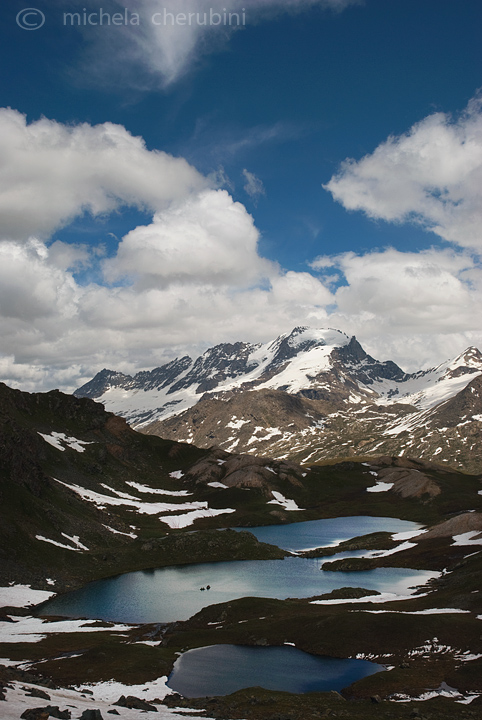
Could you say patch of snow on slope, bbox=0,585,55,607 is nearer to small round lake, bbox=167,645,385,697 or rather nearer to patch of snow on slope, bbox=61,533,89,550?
patch of snow on slope, bbox=61,533,89,550

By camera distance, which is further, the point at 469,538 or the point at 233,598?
the point at 469,538

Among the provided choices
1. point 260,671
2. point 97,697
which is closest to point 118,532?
point 260,671

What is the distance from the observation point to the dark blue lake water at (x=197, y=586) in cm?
10644

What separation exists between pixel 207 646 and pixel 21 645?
88.1 ft

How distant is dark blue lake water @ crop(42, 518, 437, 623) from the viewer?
106 meters

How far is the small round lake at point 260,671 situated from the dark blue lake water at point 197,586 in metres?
32.5

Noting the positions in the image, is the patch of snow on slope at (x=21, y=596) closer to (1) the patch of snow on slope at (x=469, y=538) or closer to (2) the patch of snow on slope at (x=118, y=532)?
(2) the patch of snow on slope at (x=118, y=532)

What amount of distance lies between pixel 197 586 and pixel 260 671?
6403cm

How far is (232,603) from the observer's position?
324 ft

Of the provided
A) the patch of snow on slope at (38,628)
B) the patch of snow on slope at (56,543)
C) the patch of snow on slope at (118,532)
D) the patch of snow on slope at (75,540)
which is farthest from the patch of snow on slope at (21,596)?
the patch of snow on slope at (118,532)

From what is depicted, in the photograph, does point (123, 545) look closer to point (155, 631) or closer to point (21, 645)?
point (155, 631)

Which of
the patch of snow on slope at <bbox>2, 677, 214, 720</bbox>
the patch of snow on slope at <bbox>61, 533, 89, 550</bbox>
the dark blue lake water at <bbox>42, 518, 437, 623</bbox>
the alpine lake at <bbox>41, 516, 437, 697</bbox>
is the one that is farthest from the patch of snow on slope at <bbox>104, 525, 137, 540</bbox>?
the patch of snow on slope at <bbox>2, 677, 214, 720</bbox>

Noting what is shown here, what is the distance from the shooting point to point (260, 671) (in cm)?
6525

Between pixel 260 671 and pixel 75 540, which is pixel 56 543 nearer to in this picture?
pixel 75 540
